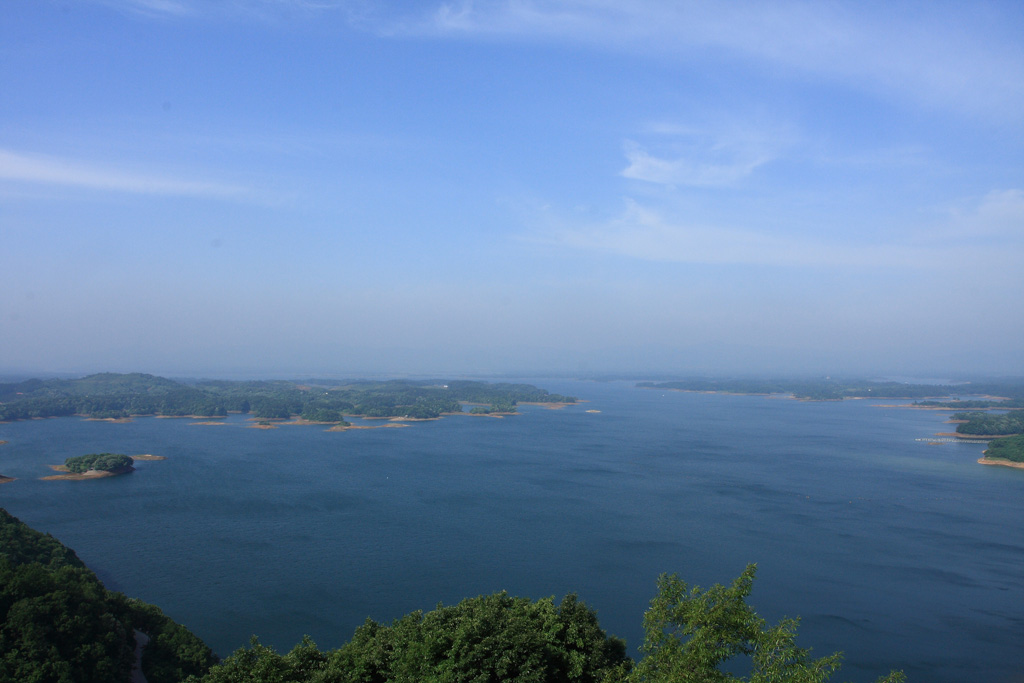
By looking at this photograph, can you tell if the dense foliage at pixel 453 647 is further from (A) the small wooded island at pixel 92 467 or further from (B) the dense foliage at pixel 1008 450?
(B) the dense foliage at pixel 1008 450

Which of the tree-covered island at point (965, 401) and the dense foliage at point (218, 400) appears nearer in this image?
the tree-covered island at point (965, 401)

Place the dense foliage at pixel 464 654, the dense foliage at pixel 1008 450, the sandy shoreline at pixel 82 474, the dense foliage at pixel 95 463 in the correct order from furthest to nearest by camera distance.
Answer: the dense foliage at pixel 1008 450 < the dense foliage at pixel 95 463 < the sandy shoreline at pixel 82 474 < the dense foliage at pixel 464 654

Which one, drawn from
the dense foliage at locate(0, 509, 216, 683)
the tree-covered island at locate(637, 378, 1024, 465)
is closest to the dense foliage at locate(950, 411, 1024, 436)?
the tree-covered island at locate(637, 378, 1024, 465)

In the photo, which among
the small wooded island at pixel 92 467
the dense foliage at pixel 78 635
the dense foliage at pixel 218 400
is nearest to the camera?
the dense foliage at pixel 78 635

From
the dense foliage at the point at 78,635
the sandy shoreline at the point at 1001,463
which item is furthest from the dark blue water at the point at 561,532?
the dense foliage at the point at 78,635

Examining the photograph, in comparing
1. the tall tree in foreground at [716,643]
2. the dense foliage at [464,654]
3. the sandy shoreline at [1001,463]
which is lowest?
the sandy shoreline at [1001,463]

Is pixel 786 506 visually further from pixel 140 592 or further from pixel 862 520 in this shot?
pixel 140 592

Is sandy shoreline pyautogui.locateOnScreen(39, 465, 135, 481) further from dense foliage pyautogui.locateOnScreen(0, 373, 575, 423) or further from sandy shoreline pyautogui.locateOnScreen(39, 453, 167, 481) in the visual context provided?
dense foliage pyautogui.locateOnScreen(0, 373, 575, 423)
